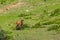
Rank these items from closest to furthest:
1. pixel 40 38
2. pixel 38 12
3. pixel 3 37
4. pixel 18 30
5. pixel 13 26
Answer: pixel 3 37 < pixel 40 38 < pixel 18 30 < pixel 13 26 < pixel 38 12

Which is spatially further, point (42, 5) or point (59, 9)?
point (42, 5)

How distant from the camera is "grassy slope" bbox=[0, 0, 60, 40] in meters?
30.7

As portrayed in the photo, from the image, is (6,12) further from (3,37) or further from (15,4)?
(3,37)

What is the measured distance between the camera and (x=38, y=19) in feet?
134

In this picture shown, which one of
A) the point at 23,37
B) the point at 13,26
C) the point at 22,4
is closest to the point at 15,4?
the point at 22,4

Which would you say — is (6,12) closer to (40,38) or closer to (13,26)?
(13,26)

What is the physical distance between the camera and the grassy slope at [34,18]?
1211 inches

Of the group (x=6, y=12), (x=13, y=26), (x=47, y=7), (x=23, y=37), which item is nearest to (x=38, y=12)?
(x=47, y=7)

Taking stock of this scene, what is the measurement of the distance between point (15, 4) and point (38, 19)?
1279 cm

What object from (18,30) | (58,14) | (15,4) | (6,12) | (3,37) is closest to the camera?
(3,37)

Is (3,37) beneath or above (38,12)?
above

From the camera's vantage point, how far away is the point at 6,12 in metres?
49.4

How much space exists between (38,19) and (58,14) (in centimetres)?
244

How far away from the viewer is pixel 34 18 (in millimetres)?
41719
